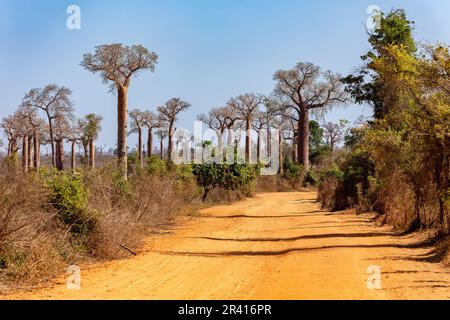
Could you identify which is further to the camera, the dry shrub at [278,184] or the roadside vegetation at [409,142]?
the dry shrub at [278,184]

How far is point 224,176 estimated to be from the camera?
29844mm

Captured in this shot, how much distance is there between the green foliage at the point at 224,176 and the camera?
28.3 m

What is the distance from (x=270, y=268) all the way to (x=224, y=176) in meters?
20.1

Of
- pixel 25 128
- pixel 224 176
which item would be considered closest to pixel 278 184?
pixel 224 176

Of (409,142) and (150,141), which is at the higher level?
(150,141)

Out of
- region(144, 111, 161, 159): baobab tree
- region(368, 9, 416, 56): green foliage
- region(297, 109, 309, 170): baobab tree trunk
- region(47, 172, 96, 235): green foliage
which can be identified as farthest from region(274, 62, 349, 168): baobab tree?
region(47, 172, 96, 235): green foliage

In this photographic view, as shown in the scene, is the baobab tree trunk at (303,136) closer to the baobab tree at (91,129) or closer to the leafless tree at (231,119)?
the leafless tree at (231,119)

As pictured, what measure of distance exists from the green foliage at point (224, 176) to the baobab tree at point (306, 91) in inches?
663

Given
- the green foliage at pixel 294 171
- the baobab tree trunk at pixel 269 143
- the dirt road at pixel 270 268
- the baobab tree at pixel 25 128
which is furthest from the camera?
the baobab tree trunk at pixel 269 143

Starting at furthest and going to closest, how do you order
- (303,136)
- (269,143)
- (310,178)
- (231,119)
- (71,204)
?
(269,143) → (231,119) → (303,136) → (310,178) → (71,204)

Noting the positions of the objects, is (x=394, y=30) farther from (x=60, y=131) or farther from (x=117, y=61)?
(x=60, y=131)

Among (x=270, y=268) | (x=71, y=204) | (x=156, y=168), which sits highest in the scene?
(x=156, y=168)

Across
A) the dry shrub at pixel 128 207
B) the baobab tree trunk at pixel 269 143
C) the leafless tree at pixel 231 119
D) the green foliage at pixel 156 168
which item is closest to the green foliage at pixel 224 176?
the green foliage at pixel 156 168

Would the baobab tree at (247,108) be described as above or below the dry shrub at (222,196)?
above
